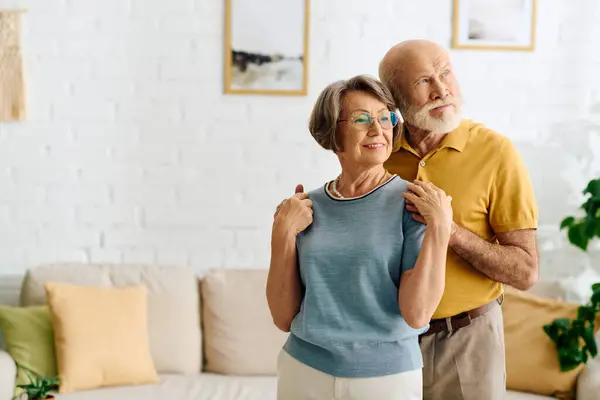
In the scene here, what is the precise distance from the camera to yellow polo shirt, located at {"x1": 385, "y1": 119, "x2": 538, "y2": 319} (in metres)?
1.64

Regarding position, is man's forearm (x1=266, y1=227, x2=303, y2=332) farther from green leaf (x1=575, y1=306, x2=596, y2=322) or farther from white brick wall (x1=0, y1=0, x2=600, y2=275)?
white brick wall (x1=0, y1=0, x2=600, y2=275)

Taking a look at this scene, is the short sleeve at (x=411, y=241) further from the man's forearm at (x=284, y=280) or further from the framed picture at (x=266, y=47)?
the framed picture at (x=266, y=47)

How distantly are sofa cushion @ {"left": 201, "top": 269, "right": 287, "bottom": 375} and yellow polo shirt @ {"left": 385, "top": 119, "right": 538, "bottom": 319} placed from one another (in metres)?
1.59

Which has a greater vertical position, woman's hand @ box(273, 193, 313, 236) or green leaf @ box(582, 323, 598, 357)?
woman's hand @ box(273, 193, 313, 236)

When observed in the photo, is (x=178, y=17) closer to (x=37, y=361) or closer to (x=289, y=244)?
(x=37, y=361)

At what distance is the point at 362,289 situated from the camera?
4.64 ft

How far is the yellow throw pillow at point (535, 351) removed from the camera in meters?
2.94

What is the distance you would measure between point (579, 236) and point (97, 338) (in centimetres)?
191

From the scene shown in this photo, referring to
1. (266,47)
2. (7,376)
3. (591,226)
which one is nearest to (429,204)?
(591,226)

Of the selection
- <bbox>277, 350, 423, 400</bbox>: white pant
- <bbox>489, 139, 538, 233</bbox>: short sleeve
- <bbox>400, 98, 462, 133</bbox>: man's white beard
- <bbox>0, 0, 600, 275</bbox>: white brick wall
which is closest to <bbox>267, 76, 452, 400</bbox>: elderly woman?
<bbox>277, 350, 423, 400</bbox>: white pant

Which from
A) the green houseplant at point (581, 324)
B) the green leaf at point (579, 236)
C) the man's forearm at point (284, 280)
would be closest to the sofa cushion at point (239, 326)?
the green houseplant at point (581, 324)

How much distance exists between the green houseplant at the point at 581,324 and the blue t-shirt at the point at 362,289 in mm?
1644

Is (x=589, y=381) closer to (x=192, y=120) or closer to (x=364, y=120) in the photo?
(x=364, y=120)

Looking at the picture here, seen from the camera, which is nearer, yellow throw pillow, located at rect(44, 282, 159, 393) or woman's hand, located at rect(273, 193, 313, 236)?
woman's hand, located at rect(273, 193, 313, 236)
